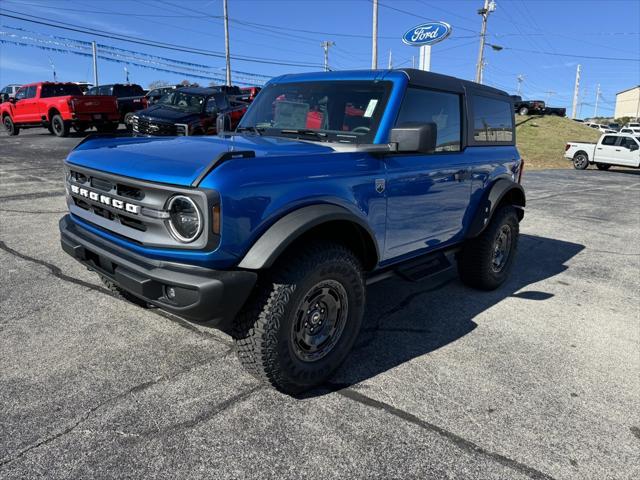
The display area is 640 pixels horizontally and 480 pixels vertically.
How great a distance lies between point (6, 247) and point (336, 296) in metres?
4.31

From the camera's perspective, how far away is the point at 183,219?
2.45 metres

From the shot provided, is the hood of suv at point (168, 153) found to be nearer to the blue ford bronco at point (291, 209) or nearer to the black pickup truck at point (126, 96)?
the blue ford bronco at point (291, 209)

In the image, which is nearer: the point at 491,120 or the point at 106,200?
the point at 106,200

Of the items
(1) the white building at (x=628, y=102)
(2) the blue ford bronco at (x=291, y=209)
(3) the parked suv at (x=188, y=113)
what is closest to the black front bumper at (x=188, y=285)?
(2) the blue ford bronco at (x=291, y=209)

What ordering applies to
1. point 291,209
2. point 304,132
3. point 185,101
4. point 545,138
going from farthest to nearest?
1. point 545,138
2. point 185,101
3. point 304,132
4. point 291,209

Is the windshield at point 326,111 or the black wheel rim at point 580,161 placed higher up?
the windshield at point 326,111

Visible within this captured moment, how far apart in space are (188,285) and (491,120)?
357 cm

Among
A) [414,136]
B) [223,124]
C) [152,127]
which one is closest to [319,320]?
[414,136]

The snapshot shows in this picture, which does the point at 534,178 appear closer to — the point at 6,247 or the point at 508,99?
the point at 508,99

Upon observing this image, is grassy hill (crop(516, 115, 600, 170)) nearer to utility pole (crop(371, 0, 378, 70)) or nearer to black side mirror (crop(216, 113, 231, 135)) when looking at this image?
utility pole (crop(371, 0, 378, 70))

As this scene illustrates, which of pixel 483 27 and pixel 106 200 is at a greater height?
pixel 483 27

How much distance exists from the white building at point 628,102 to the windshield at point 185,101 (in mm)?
125698

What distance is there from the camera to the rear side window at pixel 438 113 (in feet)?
11.4

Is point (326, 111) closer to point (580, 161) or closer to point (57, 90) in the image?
point (57, 90)
